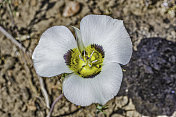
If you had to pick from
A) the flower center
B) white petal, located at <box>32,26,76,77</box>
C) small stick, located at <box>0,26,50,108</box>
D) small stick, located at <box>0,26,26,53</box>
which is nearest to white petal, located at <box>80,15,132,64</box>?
the flower center

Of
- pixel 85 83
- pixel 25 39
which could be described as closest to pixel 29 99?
pixel 25 39

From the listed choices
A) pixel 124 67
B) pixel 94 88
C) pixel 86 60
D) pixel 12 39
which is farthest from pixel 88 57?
pixel 12 39

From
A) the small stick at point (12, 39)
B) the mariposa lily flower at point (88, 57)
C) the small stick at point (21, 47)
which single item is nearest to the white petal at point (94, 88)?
the mariposa lily flower at point (88, 57)

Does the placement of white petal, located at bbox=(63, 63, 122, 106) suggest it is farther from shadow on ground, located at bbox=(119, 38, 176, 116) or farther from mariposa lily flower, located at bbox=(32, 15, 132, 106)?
shadow on ground, located at bbox=(119, 38, 176, 116)

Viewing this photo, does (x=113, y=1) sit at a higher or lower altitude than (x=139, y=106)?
higher

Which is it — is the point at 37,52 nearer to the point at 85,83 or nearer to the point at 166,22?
the point at 85,83

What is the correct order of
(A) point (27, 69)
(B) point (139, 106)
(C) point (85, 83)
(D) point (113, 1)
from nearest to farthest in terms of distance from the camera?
(C) point (85, 83), (B) point (139, 106), (A) point (27, 69), (D) point (113, 1)
